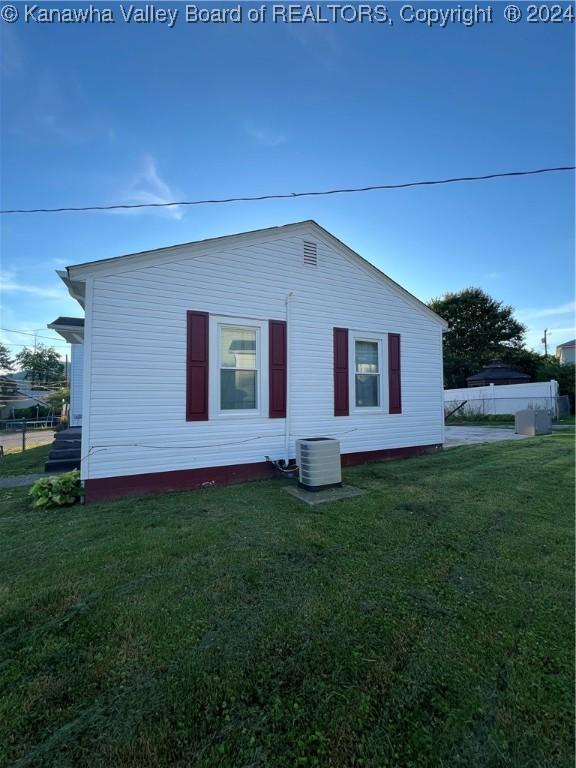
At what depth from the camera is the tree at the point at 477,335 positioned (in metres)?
30.5

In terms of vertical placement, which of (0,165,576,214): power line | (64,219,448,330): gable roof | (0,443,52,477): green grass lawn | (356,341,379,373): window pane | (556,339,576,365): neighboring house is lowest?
(0,443,52,477): green grass lawn

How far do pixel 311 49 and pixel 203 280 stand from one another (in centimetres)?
467

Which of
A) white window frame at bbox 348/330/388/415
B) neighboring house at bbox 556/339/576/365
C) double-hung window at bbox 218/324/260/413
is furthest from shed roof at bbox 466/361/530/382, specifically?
double-hung window at bbox 218/324/260/413

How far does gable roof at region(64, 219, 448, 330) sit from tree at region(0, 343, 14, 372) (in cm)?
5194

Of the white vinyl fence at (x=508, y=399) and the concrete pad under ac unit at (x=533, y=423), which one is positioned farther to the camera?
the white vinyl fence at (x=508, y=399)

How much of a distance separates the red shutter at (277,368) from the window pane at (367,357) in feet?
6.35

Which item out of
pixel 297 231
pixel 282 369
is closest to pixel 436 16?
pixel 297 231

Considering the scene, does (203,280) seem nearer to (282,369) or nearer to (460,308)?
(282,369)

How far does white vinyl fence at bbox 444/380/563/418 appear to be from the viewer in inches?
735

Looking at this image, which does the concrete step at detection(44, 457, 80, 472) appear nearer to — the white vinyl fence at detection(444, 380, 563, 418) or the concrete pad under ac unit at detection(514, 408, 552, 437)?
the concrete pad under ac unit at detection(514, 408, 552, 437)

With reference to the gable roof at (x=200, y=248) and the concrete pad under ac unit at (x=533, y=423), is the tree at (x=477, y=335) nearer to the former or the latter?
the concrete pad under ac unit at (x=533, y=423)

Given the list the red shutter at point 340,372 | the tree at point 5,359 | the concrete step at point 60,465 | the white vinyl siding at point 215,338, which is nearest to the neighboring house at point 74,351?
the concrete step at point 60,465

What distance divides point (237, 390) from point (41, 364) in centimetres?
4808

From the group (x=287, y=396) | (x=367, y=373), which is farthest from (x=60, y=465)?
(x=367, y=373)
